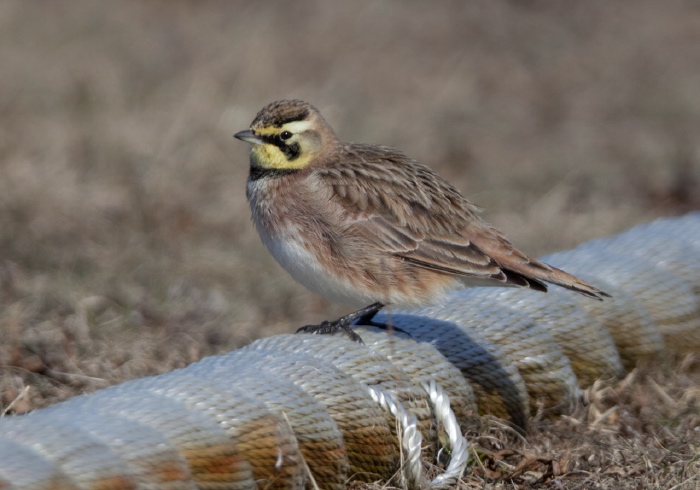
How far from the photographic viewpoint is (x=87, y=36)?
12.5 m

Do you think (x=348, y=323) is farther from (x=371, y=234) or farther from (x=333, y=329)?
(x=371, y=234)

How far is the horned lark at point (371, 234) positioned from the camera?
480 cm

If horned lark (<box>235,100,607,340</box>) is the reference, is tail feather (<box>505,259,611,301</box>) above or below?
below

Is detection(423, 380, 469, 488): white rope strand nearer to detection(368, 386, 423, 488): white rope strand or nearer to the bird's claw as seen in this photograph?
detection(368, 386, 423, 488): white rope strand

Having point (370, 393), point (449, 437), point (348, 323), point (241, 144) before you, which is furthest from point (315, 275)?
point (241, 144)

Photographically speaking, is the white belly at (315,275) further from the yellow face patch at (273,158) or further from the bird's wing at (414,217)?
the yellow face patch at (273,158)

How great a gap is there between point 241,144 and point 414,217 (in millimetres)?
5168

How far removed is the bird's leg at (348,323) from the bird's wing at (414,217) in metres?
0.29

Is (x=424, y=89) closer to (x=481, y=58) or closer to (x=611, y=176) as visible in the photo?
(x=481, y=58)

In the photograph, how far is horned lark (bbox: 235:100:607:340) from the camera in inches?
189

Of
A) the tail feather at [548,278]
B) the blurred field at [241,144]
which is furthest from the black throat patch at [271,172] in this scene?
the tail feather at [548,278]

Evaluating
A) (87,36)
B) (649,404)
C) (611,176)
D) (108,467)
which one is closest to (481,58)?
(611,176)

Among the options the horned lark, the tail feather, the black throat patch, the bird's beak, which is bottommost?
the tail feather

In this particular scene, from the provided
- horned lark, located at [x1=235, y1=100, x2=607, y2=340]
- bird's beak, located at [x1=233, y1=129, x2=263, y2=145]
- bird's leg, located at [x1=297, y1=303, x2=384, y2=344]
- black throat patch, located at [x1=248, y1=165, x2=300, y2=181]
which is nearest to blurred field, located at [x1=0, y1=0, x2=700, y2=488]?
horned lark, located at [x1=235, y1=100, x2=607, y2=340]
